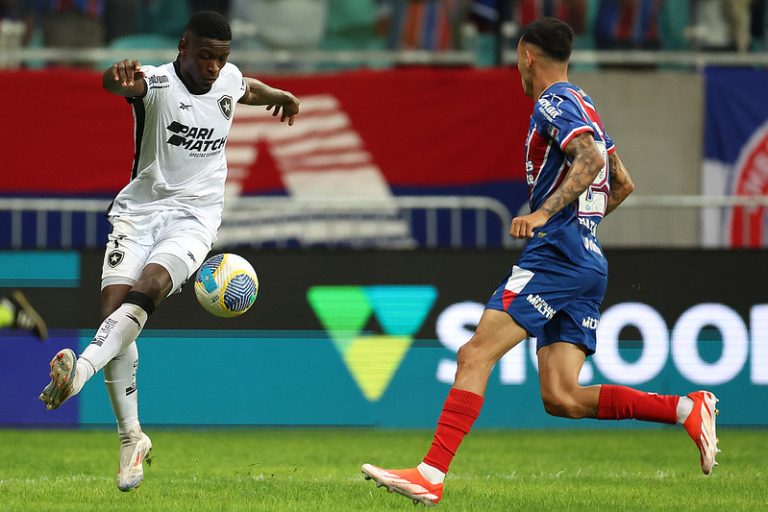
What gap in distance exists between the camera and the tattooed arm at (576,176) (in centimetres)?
706

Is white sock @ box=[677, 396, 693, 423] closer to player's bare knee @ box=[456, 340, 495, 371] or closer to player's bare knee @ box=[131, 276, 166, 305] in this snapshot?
player's bare knee @ box=[456, 340, 495, 371]

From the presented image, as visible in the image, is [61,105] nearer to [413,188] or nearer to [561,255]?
[413,188]

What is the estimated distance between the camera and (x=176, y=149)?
27.4 feet

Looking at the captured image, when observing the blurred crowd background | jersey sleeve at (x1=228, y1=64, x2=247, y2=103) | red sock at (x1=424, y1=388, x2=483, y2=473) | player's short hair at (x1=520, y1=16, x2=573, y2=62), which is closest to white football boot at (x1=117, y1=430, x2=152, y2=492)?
red sock at (x1=424, y1=388, x2=483, y2=473)

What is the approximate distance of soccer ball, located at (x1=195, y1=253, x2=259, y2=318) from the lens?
27.0ft

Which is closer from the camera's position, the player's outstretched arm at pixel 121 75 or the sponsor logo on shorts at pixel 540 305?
the sponsor logo on shorts at pixel 540 305

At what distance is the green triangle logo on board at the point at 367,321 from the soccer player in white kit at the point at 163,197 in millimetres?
4092

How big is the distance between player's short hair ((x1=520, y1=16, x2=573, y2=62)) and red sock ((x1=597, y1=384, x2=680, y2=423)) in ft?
5.88

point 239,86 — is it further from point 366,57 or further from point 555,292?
point 366,57

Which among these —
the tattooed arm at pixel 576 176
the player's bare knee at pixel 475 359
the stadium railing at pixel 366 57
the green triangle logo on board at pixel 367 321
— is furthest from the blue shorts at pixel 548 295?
the stadium railing at pixel 366 57

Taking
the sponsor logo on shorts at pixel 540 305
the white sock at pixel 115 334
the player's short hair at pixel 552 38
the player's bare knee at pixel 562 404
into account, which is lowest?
the player's bare knee at pixel 562 404

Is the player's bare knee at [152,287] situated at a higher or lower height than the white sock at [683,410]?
higher

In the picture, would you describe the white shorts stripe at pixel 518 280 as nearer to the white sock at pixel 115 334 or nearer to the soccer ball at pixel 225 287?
the soccer ball at pixel 225 287

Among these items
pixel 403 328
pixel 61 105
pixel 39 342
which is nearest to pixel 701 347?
pixel 403 328
